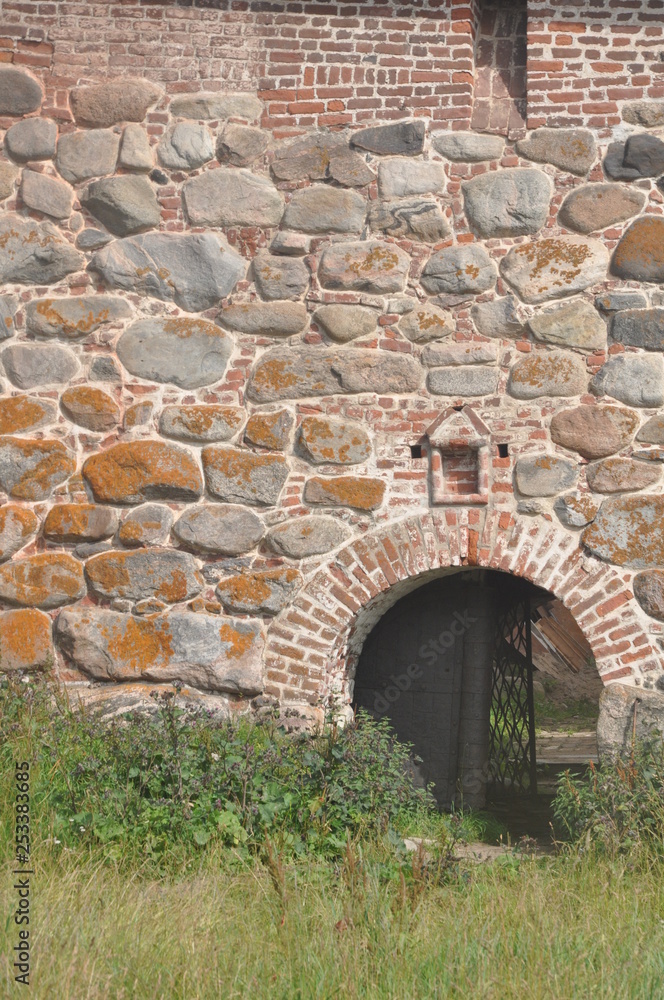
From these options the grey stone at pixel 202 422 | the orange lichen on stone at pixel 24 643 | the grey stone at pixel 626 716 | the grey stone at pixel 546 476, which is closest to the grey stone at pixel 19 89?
the grey stone at pixel 202 422

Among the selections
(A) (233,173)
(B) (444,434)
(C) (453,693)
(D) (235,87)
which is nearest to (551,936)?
(B) (444,434)

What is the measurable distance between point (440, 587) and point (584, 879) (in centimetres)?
257

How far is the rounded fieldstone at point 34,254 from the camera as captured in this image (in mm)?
5383

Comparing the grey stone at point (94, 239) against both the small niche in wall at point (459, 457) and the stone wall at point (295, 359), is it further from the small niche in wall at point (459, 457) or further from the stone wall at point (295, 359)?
the small niche in wall at point (459, 457)

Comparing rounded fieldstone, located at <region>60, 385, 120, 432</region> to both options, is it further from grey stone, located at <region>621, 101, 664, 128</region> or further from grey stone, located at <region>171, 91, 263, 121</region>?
grey stone, located at <region>621, 101, 664, 128</region>

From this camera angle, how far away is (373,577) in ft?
16.5

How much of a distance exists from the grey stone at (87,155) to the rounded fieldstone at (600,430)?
2.82 meters

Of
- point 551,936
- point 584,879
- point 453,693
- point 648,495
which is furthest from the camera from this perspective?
point 453,693

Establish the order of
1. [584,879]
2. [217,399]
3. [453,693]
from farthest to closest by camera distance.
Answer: [453,693] → [217,399] → [584,879]

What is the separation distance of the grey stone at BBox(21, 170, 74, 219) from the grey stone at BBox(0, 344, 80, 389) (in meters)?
0.73

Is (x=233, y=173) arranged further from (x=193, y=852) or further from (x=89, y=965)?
(x=89, y=965)

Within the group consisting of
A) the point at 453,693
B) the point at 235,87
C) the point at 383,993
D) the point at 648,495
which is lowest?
the point at 383,993

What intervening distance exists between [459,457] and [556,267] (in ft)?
3.53

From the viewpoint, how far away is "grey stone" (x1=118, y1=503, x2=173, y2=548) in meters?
5.19
